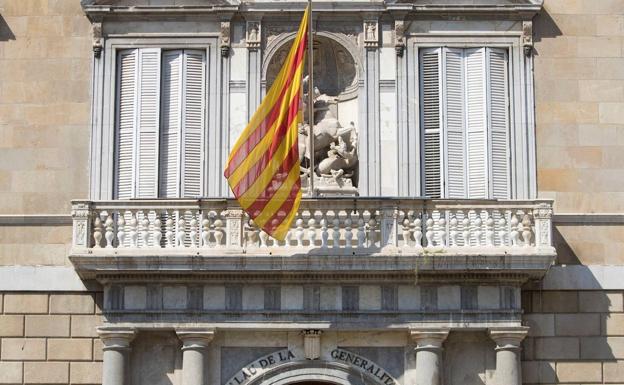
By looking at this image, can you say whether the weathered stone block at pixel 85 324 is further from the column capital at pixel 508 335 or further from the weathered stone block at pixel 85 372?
the column capital at pixel 508 335

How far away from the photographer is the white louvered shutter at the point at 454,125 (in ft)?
100

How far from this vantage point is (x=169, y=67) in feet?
102

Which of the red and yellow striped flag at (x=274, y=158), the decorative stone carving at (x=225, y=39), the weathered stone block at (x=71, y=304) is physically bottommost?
the weathered stone block at (x=71, y=304)

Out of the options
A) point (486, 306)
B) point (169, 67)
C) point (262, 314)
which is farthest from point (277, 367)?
point (169, 67)

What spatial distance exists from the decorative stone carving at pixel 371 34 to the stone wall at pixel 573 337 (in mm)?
5407

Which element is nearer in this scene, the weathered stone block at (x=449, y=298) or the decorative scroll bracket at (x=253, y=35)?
the weathered stone block at (x=449, y=298)

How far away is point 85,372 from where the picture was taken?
29.2 m

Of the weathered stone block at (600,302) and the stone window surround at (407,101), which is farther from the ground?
the stone window surround at (407,101)

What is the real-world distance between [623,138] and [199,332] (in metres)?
8.48

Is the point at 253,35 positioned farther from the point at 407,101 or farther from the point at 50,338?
the point at 50,338

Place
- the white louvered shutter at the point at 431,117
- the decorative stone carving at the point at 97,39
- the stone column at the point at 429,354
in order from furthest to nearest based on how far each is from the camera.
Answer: the decorative stone carving at the point at 97,39 < the white louvered shutter at the point at 431,117 < the stone column at the point at 429,354

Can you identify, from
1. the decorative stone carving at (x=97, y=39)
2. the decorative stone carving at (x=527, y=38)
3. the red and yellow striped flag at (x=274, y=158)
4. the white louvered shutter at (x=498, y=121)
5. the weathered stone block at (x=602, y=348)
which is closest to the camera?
the red and yellow striped flag at (x=274, y=158)

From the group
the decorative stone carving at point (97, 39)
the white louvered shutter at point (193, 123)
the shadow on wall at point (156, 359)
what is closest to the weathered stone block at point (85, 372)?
the shadow on wall at point (156, 359)

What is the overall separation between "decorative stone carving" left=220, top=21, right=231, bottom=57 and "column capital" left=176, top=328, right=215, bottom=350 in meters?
5.40
